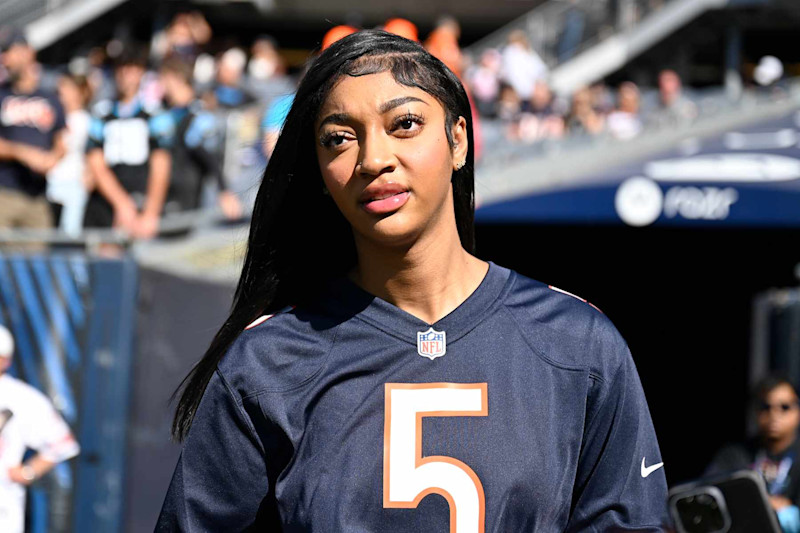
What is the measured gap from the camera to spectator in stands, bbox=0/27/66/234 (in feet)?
25.2

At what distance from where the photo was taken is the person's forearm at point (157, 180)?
7.71m

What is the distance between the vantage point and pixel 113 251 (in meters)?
6.51

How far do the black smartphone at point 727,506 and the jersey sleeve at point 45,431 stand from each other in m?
5.13

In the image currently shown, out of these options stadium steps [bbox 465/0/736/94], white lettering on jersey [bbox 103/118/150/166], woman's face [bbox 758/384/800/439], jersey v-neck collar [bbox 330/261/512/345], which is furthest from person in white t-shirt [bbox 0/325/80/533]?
stadium steps [bbox 465/0/736/94]

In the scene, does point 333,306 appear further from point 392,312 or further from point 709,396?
point 709,396

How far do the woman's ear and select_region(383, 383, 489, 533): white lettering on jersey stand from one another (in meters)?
0.44

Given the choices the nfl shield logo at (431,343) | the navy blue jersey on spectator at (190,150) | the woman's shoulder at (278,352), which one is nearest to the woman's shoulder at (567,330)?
the nfl shield logo at (431,343)

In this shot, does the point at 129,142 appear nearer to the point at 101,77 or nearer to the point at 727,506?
the point at 101,77

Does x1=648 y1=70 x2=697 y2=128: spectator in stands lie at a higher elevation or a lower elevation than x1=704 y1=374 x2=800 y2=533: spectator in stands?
higher

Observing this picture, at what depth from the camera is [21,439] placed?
5941mm

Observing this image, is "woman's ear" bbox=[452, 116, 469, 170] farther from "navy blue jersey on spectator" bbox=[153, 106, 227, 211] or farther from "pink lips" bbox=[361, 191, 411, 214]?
"navy blue jersey on spectator" bbox=[153, 106, 227, 211]

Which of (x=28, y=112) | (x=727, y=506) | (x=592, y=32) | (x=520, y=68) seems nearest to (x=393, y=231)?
(x=727, y=506)

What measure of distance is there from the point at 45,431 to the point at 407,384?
14.3 ft

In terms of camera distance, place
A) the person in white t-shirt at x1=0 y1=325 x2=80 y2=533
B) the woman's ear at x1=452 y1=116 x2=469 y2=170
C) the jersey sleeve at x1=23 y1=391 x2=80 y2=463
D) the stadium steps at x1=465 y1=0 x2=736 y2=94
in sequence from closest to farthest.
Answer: the woman's ear at x1=452 y1=116 x2=469 y2=170, the person in white t-shirt at x1=0 y1=325 x2=80 y2=533, the jersey sleeve at x1=23 y1=391 x2=80 y2=463, the stadium steps at x1=465 y1=0 x2=736 y2=94
